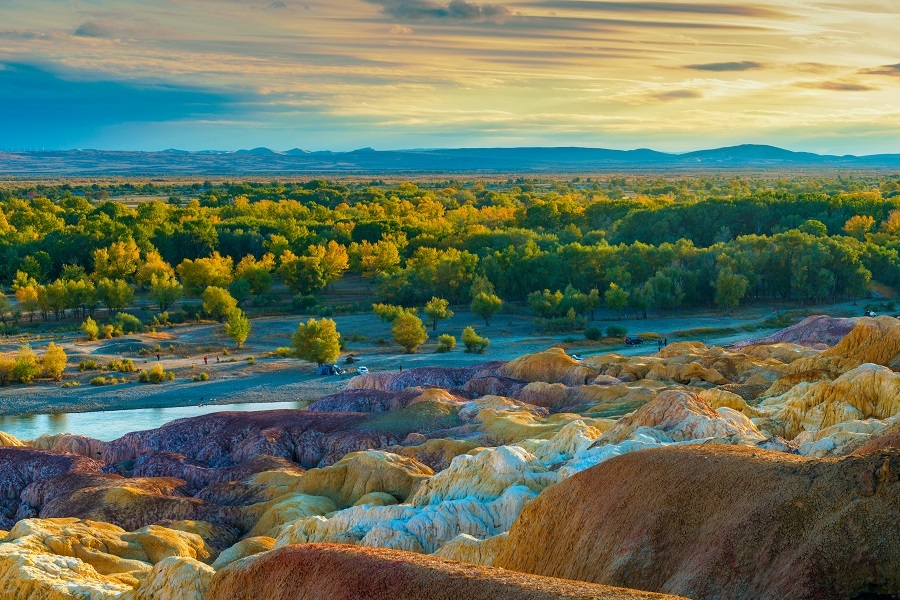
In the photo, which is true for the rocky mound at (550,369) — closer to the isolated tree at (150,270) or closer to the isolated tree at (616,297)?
the isolated tree at (616,297)

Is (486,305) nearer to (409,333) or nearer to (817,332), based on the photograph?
(409,333)

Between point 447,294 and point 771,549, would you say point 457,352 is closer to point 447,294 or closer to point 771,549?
point 447,294

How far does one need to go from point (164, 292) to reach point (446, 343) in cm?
2842

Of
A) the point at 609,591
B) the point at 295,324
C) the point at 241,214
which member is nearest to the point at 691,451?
the point at 609,591

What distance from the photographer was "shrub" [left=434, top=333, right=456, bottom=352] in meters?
81.6

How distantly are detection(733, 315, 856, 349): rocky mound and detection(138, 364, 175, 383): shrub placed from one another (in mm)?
37744

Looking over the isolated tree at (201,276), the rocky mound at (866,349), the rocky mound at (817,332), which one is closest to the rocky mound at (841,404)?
the rocky mound at (866,349)

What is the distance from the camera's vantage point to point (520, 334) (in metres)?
89.0

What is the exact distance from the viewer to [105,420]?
62.2 m

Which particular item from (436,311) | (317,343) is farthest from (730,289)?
(317,343)

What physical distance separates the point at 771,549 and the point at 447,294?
83.4m

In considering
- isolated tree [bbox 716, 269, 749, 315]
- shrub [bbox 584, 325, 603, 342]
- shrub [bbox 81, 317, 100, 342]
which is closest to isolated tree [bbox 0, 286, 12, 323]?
shrub [bbox 81, 317, 100, 342]

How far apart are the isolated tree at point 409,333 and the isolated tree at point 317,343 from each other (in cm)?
651

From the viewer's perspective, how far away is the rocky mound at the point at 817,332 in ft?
225
